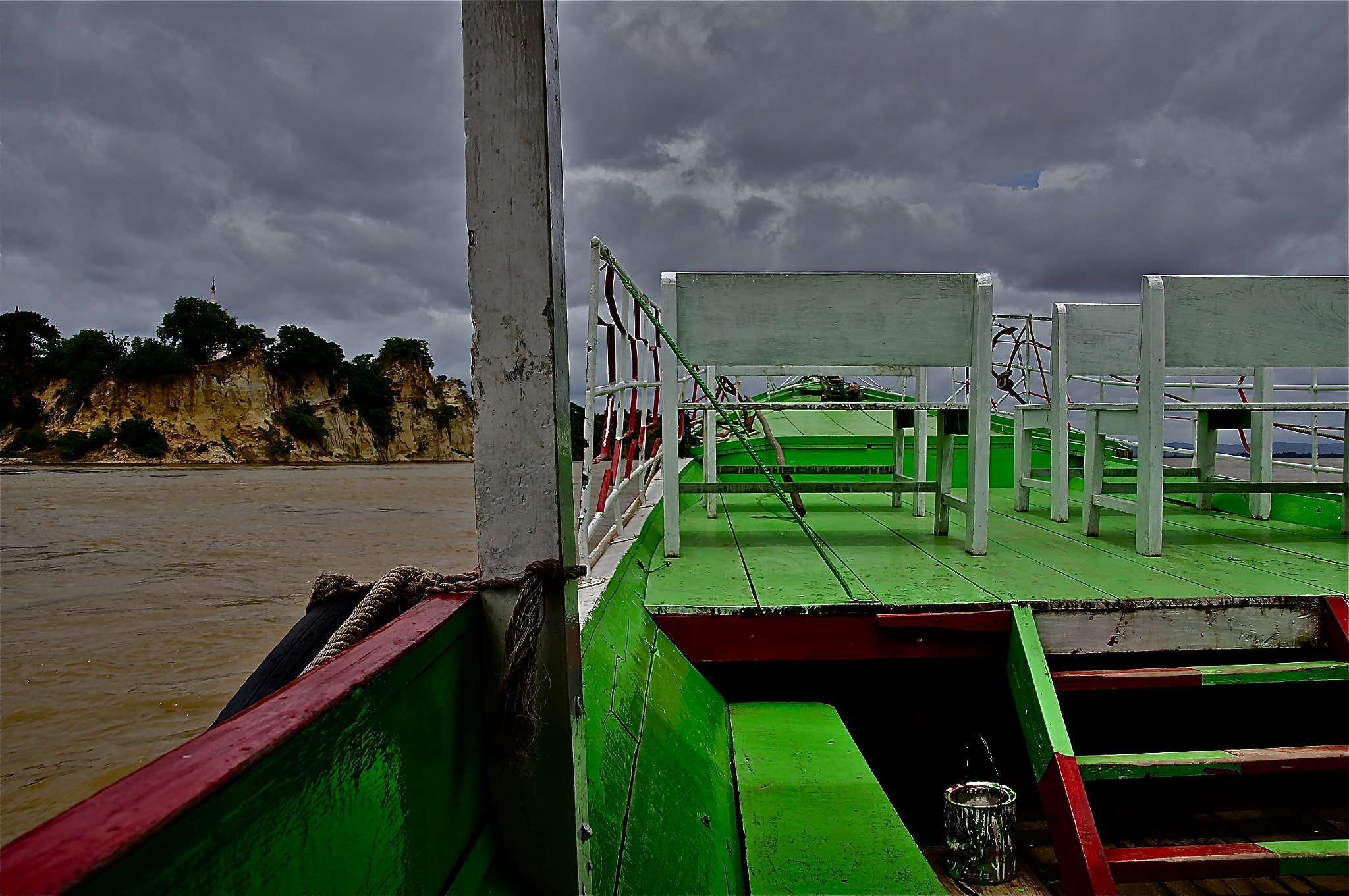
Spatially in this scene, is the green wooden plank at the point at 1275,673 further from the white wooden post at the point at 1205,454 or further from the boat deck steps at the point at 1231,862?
the white wooden post at the point at 1205,454

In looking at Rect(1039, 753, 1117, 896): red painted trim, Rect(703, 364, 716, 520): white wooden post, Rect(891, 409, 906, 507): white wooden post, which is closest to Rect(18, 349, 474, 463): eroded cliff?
Rect(703, 364, 716, 520): white wooden post

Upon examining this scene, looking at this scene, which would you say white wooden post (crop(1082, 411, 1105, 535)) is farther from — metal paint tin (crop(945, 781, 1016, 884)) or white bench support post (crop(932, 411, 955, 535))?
metal paint tin (crop(945, 781, 1016, 884))

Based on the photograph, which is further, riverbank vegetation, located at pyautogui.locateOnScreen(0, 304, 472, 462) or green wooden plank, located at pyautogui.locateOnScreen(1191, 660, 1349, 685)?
riverbank vegetation, located at pyautogui.locateOnScreen(0, 304, 472, 462)

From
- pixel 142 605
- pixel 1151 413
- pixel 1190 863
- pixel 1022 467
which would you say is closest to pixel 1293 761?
pixel 1190 863

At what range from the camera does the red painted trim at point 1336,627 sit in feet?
6.48

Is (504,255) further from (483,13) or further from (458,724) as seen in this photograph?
(458,724)

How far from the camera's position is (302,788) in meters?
0.52

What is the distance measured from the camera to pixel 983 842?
1934 mm

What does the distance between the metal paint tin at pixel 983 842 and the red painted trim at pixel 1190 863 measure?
0.50m

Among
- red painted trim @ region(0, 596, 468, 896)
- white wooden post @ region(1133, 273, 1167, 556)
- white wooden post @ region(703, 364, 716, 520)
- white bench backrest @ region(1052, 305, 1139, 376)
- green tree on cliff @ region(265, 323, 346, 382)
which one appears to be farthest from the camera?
green tree on cliff @ region(265, 323, 346, 382)

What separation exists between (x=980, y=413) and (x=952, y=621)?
90cm

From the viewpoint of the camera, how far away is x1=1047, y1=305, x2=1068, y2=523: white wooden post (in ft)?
10.9

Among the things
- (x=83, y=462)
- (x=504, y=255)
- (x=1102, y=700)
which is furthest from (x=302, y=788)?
(x=83, y=462)

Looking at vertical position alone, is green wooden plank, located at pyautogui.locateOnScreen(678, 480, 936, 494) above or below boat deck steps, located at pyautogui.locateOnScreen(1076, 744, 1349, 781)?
above
